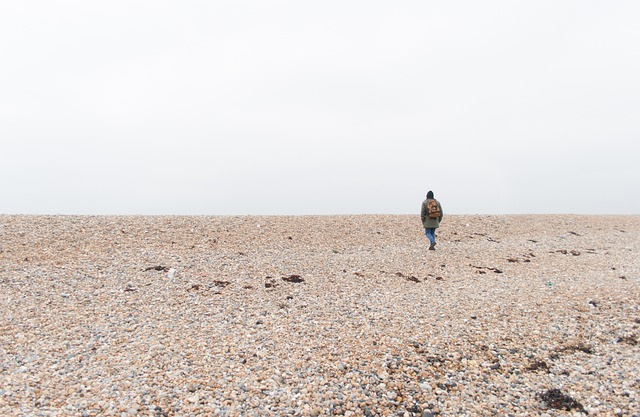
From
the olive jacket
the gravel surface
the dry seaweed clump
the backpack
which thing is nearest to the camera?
the dry seaweed clump

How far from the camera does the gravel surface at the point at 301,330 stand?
6348mm

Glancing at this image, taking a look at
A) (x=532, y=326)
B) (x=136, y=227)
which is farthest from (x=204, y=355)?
(x=136, y=227)

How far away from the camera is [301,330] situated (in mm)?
8945

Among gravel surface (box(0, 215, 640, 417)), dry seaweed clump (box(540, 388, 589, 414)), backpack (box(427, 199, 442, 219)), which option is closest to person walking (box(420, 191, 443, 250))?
backpack (box(427, 199, 442, 219))

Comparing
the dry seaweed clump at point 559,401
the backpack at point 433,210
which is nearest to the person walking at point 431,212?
the backpack at point 433,210

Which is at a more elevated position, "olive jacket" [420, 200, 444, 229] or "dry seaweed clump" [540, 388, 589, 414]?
"olive jacket" [420, 200, 444, 229]

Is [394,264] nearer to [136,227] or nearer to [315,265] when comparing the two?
[315,265]

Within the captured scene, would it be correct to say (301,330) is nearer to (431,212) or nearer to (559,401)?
(559,401)

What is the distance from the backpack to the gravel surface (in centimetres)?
181

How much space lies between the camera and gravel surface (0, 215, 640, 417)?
635 centimetres

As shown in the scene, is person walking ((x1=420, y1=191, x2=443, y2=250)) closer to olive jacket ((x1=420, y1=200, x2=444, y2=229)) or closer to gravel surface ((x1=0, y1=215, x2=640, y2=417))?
olive jacket ((x1=420, y1=200, x2=444, y2=229))

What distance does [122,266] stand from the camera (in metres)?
13.8

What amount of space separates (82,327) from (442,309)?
876 cm

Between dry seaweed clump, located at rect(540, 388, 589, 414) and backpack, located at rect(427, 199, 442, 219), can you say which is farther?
backpack, located at rect(427, 199, 442, 219)
